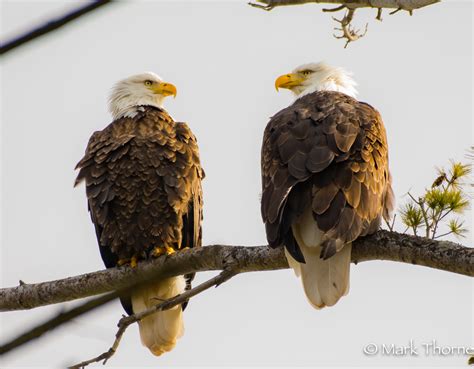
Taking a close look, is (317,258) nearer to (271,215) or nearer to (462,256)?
(271,215)

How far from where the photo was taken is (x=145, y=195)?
5.31 m

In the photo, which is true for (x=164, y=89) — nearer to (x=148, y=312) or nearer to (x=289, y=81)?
(x=289, y=81)

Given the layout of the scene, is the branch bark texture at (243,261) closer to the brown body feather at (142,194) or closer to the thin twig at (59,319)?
the brown body feather at (142,194)

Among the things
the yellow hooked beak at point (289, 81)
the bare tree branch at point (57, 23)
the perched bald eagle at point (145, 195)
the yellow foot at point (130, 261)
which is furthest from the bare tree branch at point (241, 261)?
the bare tree branch at point (57, 23)

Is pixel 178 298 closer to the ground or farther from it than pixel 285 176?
closer to the ground

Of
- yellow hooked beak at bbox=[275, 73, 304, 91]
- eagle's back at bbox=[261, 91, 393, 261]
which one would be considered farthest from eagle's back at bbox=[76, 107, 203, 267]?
yellow hooked beak at bbox=[275, 73, 304, 91]

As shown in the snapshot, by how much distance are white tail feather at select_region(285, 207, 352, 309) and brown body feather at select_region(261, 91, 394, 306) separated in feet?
0.13

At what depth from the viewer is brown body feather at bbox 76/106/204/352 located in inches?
209

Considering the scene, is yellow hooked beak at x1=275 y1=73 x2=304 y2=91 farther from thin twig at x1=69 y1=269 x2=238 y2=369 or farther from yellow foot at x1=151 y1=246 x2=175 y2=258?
thin twig at x1=69 y1=269 x2=238 y2=369

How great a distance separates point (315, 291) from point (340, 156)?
71 centimetres

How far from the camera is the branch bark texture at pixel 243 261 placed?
3.37m

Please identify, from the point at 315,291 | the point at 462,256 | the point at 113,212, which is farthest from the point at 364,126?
the point at 113,212

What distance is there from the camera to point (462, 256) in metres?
3.29

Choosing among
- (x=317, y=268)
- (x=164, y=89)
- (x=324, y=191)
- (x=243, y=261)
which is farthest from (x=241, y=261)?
(x=164, y=89)
